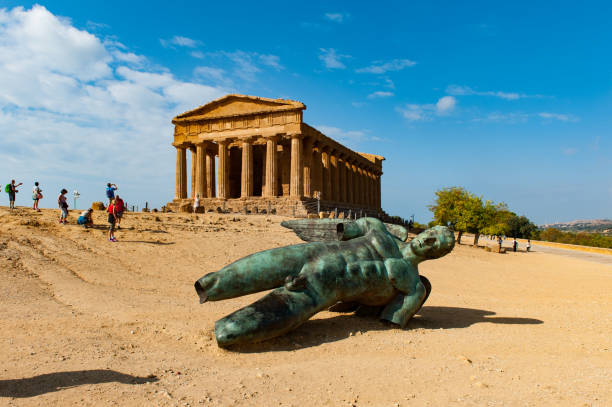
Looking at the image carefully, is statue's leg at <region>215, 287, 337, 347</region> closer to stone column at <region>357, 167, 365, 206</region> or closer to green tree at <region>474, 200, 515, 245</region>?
green tree at <region>474, 200, 515, 245</region>

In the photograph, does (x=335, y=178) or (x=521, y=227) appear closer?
(x=335, y=178)

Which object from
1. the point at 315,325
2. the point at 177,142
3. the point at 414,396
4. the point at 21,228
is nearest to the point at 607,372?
the point at 414,396

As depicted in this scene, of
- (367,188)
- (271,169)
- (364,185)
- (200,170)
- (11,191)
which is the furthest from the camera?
(367,188)

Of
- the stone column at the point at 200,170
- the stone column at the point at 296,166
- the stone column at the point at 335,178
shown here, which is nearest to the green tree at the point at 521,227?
the stone column at the point at 335,178

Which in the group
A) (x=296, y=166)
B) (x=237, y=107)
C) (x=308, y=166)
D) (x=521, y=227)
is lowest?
(x=521, y=227)

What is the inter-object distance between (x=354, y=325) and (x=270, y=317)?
5.46ft

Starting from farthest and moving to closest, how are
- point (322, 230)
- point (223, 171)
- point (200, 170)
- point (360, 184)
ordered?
point (360, 184) → point (200, 170) → point (223, 171) → point (322, 230)

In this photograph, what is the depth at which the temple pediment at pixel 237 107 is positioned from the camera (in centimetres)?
3322

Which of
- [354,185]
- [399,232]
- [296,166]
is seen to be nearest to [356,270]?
[399,232]

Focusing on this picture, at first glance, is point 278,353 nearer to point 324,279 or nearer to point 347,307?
point 324,279

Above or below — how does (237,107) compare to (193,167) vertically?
above

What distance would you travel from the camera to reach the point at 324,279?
5016mm

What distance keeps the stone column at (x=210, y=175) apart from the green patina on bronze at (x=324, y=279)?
1315 inches

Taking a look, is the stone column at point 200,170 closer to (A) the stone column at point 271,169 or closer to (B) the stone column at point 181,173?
(B) the stone column at point 181,173
